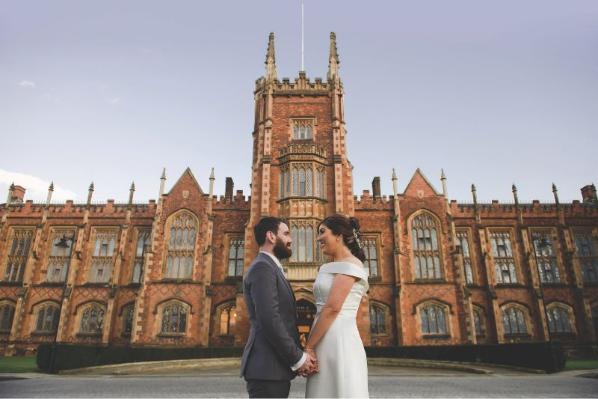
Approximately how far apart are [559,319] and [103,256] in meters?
33.2

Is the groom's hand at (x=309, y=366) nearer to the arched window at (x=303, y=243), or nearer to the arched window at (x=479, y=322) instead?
the arched window at (x=303, y=243)

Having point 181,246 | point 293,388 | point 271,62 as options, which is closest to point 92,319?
point 181,246

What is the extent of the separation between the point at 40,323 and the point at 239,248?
15102 mm

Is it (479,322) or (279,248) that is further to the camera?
(479,322)

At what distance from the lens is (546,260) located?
92.3 feet

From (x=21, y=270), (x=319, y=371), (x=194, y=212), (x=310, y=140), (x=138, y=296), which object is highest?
(x=310, y=140)

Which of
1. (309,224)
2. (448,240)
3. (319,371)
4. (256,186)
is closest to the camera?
(319,371)

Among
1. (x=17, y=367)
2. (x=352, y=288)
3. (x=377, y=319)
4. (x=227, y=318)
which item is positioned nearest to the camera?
(x=352, y=288)

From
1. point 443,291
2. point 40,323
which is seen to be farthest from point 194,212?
point 443,291

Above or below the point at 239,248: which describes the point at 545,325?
below

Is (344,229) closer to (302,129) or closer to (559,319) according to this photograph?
(302,129)

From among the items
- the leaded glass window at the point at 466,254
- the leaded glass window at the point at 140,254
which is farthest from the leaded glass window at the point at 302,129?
the leaded glass window at the point at 466,254

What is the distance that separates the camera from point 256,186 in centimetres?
2405

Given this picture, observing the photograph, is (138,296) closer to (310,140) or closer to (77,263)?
(77,263)
